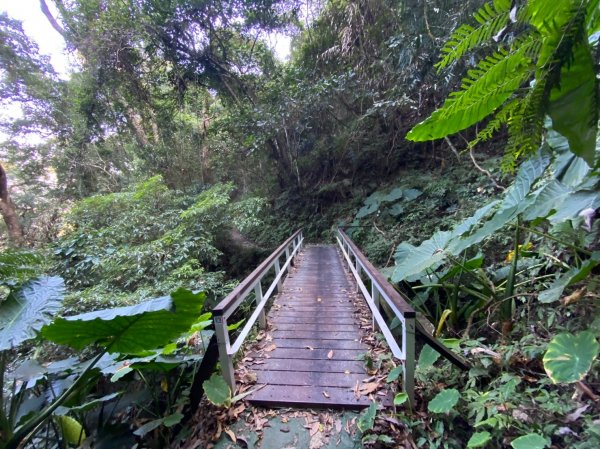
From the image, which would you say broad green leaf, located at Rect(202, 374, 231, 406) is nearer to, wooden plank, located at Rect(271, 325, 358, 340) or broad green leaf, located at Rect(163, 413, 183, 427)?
broad green leaf, located at Rect(163, 413, 183, 427)

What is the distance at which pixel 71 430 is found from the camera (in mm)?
1975

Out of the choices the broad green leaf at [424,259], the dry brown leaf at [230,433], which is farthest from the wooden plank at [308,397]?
the broad green leaf at [424,259]

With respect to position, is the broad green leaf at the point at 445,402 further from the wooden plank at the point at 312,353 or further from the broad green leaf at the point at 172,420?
the broad green leaf at the point at 172,420

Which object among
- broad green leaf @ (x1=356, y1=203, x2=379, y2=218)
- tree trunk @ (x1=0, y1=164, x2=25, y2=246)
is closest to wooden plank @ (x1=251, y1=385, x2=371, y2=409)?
broad green leaf @ (x1=356, y1=203, x2=379, y2=218)

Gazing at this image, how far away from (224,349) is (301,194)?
8940mm

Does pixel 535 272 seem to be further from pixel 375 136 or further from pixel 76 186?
pixel 76 186

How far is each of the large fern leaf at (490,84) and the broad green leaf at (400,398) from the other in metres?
1.67

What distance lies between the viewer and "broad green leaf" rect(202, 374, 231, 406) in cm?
177

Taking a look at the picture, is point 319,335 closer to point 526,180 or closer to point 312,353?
point 312,353

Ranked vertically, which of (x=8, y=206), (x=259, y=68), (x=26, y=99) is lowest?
(x=8, y=206)

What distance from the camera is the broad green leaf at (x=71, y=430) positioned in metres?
1.94

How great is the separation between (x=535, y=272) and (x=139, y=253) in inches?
231

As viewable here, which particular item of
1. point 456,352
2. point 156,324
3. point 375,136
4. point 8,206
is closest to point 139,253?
point 156,324

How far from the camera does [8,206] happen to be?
8.32 metres
